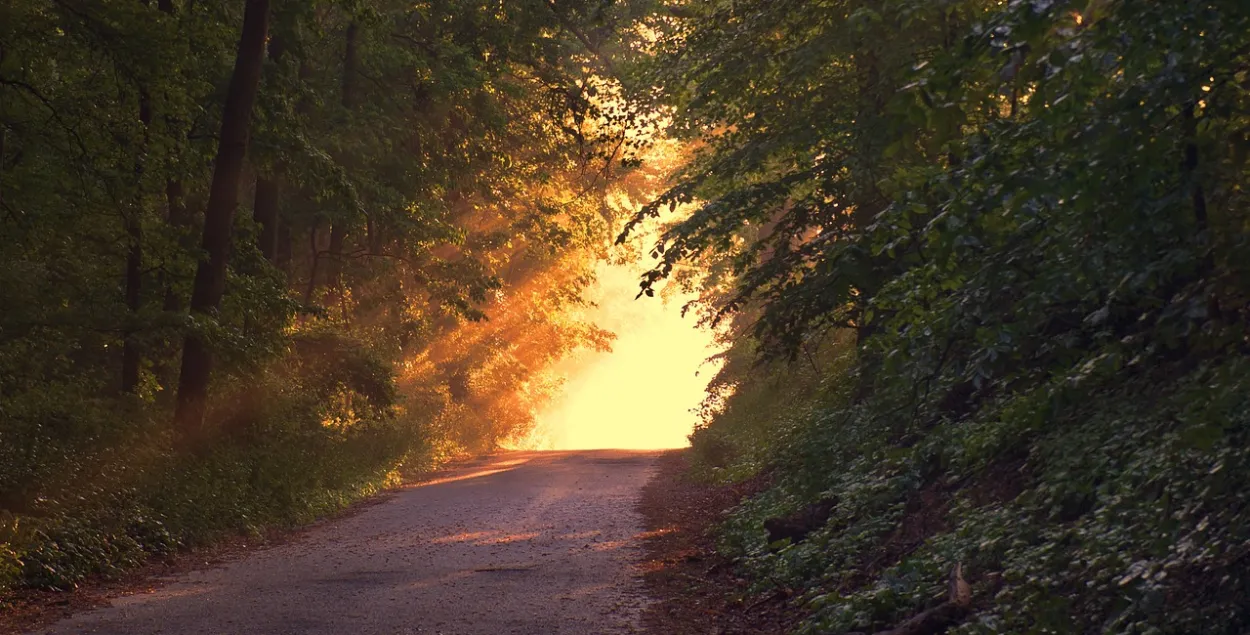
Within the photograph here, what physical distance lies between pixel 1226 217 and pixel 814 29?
36.2ft

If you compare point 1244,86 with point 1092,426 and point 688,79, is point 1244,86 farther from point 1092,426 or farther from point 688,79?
point 688,79

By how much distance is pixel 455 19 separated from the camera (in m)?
23.0

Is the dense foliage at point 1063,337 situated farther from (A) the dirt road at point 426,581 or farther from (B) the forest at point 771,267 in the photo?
(A) the dirt road at point 426,581

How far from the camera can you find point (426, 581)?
1131 centimetres

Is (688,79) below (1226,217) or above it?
above

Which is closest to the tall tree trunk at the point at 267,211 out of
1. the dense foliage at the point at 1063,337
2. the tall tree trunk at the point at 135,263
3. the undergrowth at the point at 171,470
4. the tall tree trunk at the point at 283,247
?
the undergrowth at the point at 171,470

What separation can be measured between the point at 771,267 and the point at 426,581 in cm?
594

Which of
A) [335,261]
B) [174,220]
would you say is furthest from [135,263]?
[335,261]

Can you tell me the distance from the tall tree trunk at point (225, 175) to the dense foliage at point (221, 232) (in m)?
0.03

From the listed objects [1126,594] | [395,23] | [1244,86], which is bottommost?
[1126,594]

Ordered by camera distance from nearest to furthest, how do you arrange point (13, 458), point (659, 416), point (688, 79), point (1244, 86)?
1. point (1244, 86)
2. point (13, 458)
3. point (688, 79)
4. point (659, 416)

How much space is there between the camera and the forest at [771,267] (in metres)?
4.99

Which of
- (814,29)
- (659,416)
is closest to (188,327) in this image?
(814,29)

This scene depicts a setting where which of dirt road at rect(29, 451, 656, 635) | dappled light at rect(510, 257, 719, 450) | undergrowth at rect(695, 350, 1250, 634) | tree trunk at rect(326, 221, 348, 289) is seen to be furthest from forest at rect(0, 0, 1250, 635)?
dappled light at rect(510, 257, 719, 450)
